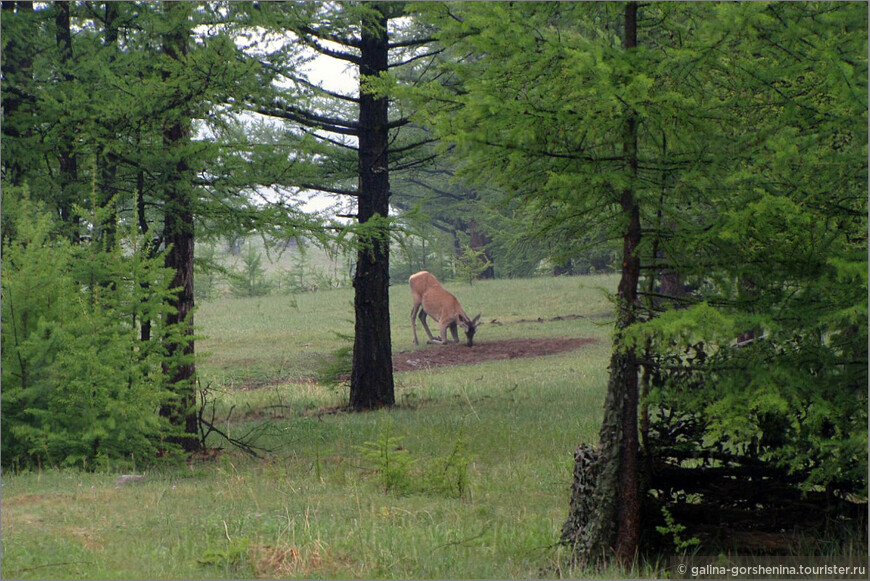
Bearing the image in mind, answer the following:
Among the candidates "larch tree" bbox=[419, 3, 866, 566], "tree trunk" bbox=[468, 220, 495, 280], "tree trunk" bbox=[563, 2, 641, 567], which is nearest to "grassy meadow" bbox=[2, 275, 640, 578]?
"tree trunk" bbox=[563, 2, 641, 567]

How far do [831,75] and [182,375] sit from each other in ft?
30.7

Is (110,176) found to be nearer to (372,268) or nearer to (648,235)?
(372,268)

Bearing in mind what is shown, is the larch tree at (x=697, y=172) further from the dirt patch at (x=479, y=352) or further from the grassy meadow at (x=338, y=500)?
the dirt patch at (x=479, y=352)

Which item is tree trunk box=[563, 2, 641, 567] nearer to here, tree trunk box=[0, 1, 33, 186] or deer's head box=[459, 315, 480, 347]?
tree trunk box=[0, 1, 33, 186]

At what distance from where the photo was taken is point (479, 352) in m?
25.0

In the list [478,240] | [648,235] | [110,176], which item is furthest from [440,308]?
[478,240]

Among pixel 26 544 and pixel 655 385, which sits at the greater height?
pixel 655 385

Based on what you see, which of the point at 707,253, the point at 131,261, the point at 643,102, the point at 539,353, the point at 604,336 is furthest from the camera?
the point at 604,336

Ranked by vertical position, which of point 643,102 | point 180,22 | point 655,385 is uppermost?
point 180,22

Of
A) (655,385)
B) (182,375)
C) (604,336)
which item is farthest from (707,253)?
(604,336)

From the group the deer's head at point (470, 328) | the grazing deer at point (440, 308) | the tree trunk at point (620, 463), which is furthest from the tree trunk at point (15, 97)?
the grazing deer at point (440, 308)

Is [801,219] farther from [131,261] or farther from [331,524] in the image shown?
[131,261]

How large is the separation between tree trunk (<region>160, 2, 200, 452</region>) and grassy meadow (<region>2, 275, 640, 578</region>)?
1.78ft

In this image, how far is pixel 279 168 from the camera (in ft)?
37.3
